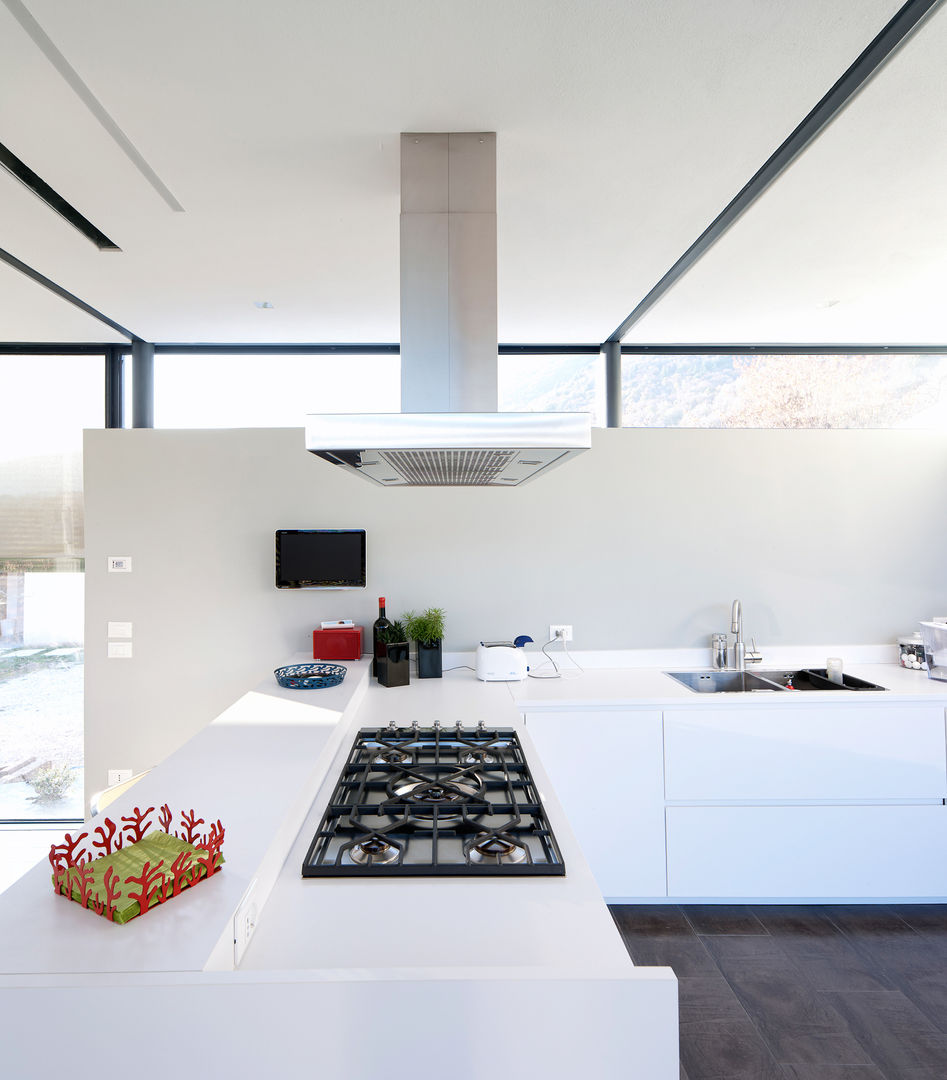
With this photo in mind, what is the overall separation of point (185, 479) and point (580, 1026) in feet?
9.94

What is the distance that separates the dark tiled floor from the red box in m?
1.57

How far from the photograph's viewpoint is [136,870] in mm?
1174

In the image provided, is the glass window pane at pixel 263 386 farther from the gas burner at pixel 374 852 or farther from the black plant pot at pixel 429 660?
the gas burner at pixel 374 852

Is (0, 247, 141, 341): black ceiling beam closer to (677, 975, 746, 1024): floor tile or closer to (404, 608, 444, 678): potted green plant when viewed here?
(404, 608, 444, 678): potted green plant

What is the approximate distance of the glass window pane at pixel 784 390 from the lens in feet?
12.0

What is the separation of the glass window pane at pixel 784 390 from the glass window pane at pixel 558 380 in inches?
6.2

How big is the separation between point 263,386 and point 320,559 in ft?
3.59

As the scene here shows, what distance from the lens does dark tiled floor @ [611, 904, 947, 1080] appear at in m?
1.98

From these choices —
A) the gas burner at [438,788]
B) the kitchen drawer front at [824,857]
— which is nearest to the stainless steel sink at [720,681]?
the kitchen drawer front at [824,857]

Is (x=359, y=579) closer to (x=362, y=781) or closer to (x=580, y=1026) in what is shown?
(x=362, y=781)

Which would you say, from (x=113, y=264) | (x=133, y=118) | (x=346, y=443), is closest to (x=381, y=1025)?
(x=346, y=443)

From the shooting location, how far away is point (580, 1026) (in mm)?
940

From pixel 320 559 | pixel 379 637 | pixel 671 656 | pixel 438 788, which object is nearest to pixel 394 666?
pixel 379 637

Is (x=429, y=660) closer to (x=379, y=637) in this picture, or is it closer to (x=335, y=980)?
(x=379, y=637)
